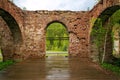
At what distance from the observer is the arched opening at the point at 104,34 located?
17.8 meters

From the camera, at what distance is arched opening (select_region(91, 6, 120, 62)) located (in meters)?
17.8

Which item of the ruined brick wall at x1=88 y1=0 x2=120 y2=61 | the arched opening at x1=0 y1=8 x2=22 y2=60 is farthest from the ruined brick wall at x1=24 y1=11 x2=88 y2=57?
the ruined brick wall at x1=88 y1=0 x2=120 y2=61

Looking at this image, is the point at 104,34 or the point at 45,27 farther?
the point at 45,27

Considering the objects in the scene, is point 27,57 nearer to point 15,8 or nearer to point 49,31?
point 15,8

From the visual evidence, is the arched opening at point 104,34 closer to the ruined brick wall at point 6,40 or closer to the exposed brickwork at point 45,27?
the exposed brickwork at point 45,27

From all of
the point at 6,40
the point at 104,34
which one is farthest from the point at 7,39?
the point at 104,34

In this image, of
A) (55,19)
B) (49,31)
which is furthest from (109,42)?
(49,31)

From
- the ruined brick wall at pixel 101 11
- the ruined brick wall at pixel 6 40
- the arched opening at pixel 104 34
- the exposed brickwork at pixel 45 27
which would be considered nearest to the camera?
the ruined brick wall at pixel 101 11

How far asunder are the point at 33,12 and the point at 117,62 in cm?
681

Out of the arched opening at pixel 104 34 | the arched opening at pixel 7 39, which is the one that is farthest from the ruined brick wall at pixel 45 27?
the arched opening at pixel 104 34

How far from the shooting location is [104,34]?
19.0 meters

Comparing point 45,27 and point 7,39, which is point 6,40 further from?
point 45,27

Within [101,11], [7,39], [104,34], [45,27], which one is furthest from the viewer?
[45,27]

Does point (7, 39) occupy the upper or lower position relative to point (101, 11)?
lower
